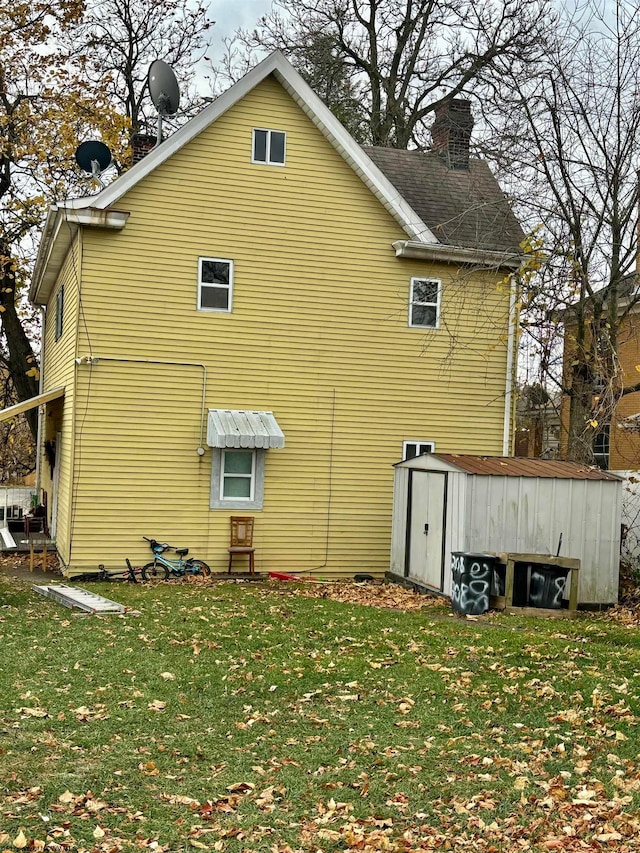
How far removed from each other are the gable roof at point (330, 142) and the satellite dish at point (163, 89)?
7.82ft

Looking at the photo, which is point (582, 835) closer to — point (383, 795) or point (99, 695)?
point (383, 795)

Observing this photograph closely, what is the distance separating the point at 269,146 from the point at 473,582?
9710 millimetres

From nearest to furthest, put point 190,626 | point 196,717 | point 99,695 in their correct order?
point 196,717 < point 99,695 < point 190,626

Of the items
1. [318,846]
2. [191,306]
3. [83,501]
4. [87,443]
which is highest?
[191,306]

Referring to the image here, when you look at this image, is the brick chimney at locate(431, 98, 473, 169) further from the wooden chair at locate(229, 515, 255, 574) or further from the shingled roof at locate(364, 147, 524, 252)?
the wooden chair at locate(229, 515, 255, 574)

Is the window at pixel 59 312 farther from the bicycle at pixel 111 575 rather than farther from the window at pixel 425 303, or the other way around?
the window at pixel 425 303

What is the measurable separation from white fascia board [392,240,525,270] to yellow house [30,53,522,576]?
0.18 ft

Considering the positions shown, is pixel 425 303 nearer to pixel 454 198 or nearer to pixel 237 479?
pixel 454 198

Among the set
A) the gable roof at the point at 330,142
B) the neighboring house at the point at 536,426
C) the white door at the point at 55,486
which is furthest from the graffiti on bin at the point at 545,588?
the white door at the point at 55,486

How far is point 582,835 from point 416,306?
47.4 feet

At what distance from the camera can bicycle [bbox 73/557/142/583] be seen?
54.7 ft

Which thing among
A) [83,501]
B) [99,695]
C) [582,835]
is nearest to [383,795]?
[582,835]

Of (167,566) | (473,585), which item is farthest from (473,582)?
(167,566)

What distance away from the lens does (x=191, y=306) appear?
1769 cm
